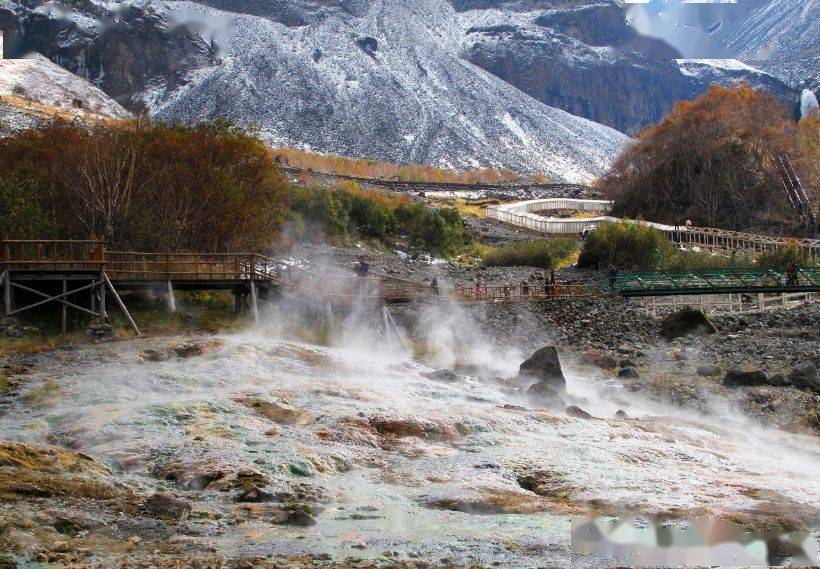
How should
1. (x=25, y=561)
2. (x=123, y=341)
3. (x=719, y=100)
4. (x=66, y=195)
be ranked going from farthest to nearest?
(x=719, y=100) < (x=66, y=195) < (x=123, y=341) < (x=25, y=561)

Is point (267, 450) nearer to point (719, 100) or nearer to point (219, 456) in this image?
point (219, 456)

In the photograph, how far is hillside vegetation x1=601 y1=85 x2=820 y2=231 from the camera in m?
85.4

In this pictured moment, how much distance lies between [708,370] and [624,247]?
31152 millimetres

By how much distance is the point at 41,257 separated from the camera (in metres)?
33.4

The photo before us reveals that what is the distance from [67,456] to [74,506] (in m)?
2.34

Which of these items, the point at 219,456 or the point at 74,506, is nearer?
the point at 74,506

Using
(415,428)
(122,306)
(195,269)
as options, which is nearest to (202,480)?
(415,428)

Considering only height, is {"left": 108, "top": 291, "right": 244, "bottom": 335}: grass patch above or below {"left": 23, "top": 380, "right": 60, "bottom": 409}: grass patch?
above

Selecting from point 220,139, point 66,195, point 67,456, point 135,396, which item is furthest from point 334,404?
point 220,139

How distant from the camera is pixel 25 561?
1330 centimetres

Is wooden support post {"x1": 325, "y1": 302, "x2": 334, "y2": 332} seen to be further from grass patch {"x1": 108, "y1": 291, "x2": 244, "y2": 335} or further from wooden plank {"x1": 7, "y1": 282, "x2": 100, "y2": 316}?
wooden plank {"x1": 7, "y1": 282, "x2": 100, "y2": 316}

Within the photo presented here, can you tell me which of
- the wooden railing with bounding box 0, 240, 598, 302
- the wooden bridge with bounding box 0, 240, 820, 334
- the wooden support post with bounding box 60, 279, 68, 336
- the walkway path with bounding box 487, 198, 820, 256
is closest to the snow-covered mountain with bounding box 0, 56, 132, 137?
the walkway path with bounding box 487, 198, 820, 256

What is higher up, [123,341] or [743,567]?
[123,341]

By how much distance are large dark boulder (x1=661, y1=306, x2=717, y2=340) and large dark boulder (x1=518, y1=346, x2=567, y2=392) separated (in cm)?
1335
